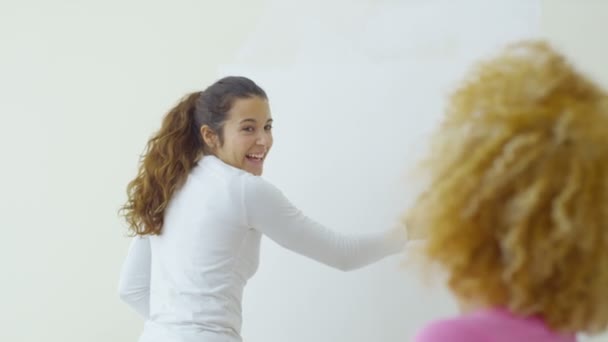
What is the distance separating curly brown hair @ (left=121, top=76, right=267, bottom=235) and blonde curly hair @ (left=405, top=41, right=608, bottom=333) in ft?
2.83

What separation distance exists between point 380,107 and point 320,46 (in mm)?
212

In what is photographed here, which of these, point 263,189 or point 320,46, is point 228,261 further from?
point 320,46

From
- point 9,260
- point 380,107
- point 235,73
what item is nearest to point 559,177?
point 380,107

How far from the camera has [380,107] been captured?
182 cm

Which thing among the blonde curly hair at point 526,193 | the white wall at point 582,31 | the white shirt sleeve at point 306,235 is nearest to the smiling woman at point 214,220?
the white shirt sleeve at point 306,235

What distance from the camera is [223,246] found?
1585mm

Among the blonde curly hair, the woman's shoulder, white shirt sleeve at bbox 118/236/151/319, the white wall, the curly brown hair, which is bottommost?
the woman's shoulder

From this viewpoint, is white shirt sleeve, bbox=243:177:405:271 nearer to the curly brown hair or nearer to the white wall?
the curly brown hair

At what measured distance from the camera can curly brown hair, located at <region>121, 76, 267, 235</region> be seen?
1.67 metres

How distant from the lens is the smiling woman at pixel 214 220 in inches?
62.0

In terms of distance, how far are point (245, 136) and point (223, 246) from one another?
23 centimetres

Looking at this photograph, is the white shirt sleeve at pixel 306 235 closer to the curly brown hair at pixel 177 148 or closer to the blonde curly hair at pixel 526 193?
the curly brown hair at pixel 177 148

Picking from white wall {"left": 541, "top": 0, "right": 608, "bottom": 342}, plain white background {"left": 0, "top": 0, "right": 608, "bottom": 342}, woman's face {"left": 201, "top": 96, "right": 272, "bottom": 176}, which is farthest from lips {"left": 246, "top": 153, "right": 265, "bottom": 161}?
white wall {"left": 541, "top": 0, "right": 608, "bottom": 342}

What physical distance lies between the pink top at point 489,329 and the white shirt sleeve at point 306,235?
723 millimetres
